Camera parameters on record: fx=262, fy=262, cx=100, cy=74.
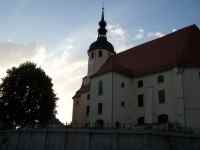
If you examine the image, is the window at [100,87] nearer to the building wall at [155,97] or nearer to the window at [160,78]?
the building wall at [155,97]

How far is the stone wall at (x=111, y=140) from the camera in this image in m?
19.2

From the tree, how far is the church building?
17.3 ft

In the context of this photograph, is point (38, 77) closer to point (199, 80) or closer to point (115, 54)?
point (115, 54)

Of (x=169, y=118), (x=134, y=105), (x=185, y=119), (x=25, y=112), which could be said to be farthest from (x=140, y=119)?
(x=25, y=112)

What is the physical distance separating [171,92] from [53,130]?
44.6ft

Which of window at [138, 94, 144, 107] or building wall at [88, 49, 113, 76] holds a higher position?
building wall at [88, 49, 113, 76]

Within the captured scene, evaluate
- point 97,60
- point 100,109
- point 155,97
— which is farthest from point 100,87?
point 97,60

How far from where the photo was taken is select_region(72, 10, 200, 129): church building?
28.1m

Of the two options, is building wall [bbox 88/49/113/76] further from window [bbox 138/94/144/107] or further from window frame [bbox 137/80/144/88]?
window [bbox 138/94/144/107]

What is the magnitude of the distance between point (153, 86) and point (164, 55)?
4.33 metres

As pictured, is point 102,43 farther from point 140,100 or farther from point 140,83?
point 140,100

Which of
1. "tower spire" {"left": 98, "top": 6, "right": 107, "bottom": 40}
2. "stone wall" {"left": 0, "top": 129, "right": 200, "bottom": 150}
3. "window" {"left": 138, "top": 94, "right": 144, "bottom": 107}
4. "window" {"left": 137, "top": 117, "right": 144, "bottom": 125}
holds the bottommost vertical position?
"stone wall" {"left": 0, "top": 129, "right": 200, "bottom": 150}

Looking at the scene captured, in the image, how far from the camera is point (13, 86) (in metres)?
35.2

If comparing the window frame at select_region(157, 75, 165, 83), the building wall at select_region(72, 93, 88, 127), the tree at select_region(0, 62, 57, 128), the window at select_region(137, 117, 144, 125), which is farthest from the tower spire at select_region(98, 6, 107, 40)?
the window at select_region(137, 117, 144, 125)
